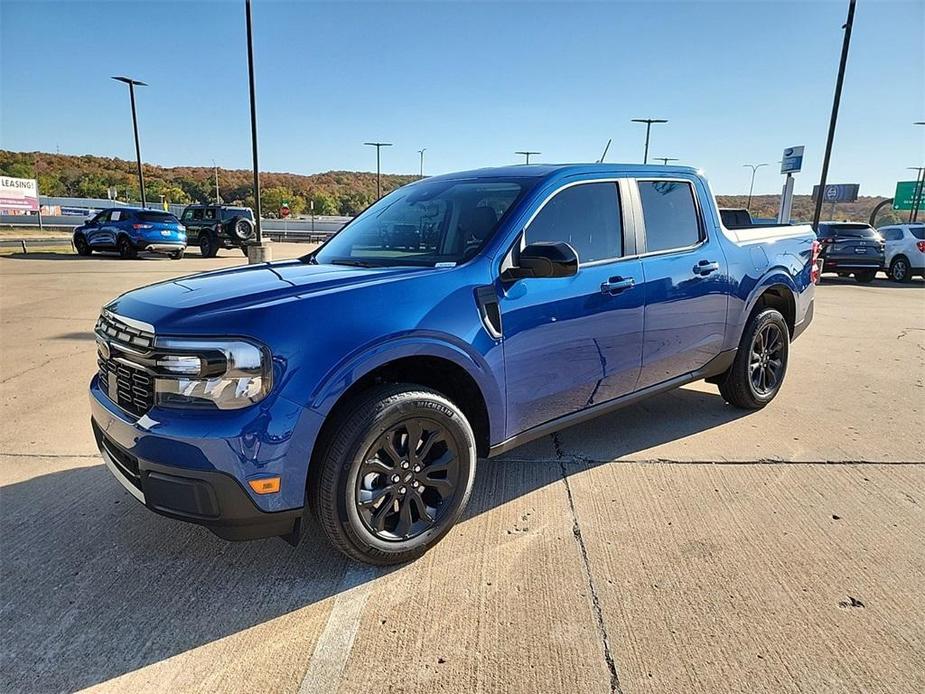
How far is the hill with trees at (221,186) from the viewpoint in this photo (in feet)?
238

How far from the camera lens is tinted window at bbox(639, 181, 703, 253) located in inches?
148

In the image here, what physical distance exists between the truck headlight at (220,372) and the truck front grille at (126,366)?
18cm

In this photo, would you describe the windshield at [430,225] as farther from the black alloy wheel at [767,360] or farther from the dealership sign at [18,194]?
the dealership sign at [18,194]

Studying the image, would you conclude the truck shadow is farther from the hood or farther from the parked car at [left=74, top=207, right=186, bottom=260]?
the parked car at [left=74, top=207, right=186, bottom=260]

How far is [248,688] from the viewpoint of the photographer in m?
2.02

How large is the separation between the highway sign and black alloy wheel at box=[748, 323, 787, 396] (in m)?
26.1

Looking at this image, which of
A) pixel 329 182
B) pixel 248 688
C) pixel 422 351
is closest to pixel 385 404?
pixel 422 351

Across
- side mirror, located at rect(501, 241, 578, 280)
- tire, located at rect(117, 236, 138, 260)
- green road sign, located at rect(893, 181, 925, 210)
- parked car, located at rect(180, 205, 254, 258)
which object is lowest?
tire, located at rect(117, 236, 138, 260)

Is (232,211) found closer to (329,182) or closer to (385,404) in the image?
(385,404)

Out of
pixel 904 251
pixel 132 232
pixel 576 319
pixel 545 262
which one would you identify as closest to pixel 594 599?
pixel 576 319

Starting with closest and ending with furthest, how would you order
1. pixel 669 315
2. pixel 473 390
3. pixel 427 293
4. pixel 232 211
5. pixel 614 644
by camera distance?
pixel 614 644
pixel 427 293
pixel 473 390
pixel 669 315
pixel 232 211

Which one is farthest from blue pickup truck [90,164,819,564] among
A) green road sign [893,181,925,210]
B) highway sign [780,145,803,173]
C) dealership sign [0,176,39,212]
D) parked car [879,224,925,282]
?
green road sign [893,181,925,210]

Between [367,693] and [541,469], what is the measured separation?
199 cm

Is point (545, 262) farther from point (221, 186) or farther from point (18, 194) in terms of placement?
point (221, 186)
